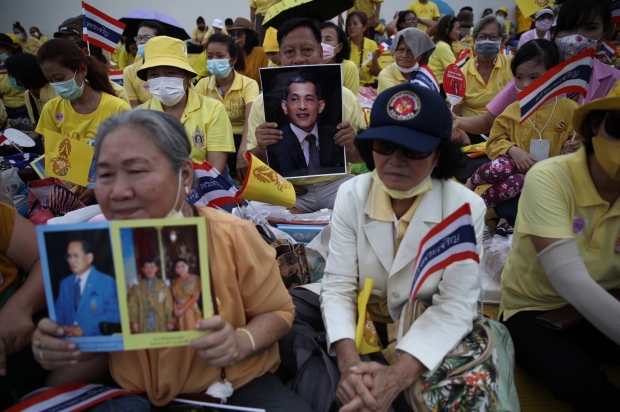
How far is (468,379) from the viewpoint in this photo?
5.70 ft

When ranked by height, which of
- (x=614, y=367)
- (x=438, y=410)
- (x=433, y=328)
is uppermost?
(x=433, y=328)

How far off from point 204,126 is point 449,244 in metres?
3.18

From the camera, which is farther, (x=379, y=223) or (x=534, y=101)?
(x=534, y=101)

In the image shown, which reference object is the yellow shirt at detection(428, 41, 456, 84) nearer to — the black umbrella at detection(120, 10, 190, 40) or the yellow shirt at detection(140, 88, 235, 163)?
the yellow shirt at detection(140, 88, 235, 163)

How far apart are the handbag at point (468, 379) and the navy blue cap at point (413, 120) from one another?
726mm

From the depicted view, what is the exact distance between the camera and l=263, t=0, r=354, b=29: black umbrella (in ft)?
18.0

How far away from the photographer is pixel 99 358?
191 centimetres

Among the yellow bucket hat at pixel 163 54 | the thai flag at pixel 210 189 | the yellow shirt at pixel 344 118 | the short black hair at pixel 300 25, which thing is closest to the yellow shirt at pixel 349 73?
the short black hair at pixel 300 25

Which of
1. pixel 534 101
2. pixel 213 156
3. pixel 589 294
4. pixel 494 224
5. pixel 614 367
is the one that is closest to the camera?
pixel 589 294

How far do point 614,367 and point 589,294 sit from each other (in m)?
0.69

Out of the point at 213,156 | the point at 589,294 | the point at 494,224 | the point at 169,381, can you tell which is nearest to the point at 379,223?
the point at 589,294

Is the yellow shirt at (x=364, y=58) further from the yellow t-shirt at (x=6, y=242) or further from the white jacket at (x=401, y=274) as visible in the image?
the yellow t-shirt at (x=6, y=242)

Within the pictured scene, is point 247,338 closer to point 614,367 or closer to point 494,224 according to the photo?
point 614,367

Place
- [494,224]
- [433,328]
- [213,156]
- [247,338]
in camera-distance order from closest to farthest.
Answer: [247,338] < [433,328] < [494,224] < [213,156]
